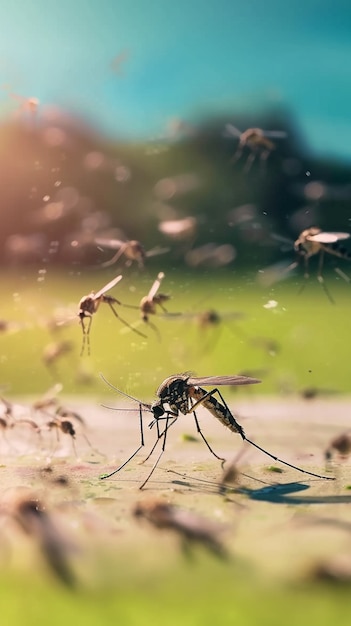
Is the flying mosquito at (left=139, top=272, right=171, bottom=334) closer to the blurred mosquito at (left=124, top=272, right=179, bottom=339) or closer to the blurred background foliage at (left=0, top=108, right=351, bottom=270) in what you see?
the blurred mosquito at (left=124, top=272, right=179, bottom=339)

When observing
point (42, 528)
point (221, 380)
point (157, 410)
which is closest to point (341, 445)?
point (221, 380)

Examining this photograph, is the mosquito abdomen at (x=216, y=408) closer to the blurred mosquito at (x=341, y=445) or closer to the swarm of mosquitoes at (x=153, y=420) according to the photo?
the swarm of mosquitoes at (x=153, y=420)

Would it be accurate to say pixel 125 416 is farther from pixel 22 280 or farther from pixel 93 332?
pixel 22 280

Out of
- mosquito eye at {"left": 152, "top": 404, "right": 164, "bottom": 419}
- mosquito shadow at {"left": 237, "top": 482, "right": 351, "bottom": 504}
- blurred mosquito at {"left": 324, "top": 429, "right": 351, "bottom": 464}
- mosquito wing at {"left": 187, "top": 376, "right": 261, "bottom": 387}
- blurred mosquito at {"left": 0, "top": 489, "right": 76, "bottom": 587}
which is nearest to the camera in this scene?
blurred mosquito at {"left": 0, "top": 489, "right": 76, "bottom": 587}

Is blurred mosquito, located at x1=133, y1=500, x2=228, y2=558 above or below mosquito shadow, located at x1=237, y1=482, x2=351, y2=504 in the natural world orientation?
below

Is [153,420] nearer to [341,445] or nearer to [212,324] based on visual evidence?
[341,445]

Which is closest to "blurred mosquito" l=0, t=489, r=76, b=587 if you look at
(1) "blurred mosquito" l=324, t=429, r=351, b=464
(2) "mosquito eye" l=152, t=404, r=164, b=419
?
(2) "mosquito eye" l=152, t=404, r=164, b=419

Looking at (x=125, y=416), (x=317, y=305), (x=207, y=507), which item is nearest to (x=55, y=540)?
(x=207, y=507)

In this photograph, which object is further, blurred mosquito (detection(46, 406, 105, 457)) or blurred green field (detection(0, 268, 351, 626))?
blurred mosquito (detection(46, 406, 105, 457))
